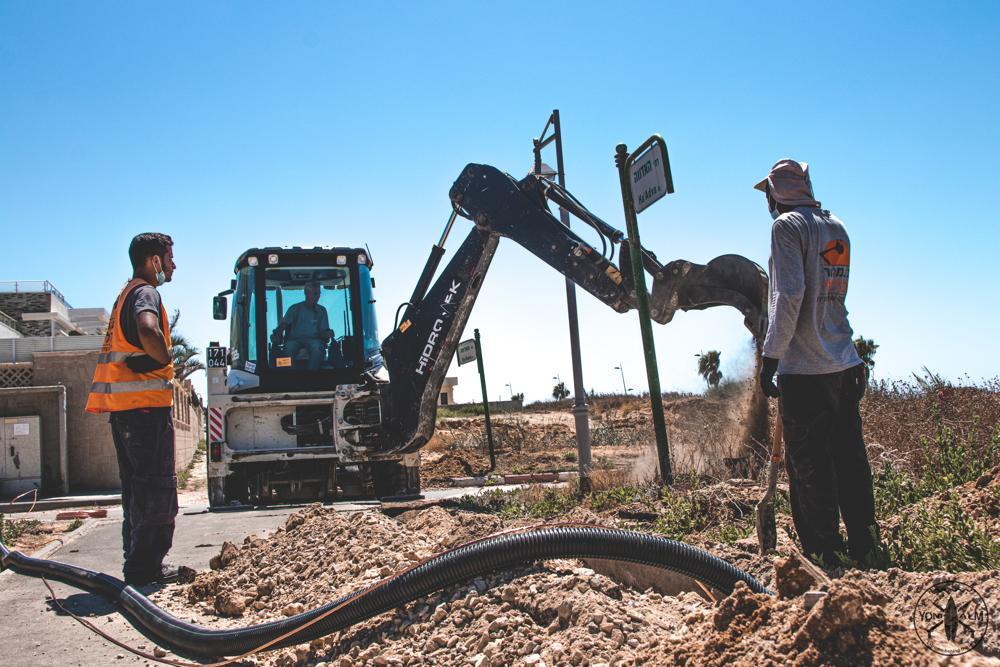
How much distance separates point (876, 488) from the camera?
5.24 metres

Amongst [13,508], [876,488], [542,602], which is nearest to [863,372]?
[876,488]

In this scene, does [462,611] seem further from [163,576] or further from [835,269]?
[163,576]

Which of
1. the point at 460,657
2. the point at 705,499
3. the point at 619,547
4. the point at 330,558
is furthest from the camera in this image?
the point at 705,499

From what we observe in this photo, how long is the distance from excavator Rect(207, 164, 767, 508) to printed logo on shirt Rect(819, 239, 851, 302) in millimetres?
4035

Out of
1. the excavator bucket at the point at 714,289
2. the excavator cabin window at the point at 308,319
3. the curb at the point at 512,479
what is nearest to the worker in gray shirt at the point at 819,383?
the excavator bucket at the point at 714,289

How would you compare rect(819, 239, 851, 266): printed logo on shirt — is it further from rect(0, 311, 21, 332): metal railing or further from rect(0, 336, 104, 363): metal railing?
rect(0, 311, 21, 332): metal railing

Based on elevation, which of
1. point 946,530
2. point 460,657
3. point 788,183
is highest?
point 788,183

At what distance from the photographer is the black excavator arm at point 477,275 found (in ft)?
27.2

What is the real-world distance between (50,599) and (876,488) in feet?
17.1

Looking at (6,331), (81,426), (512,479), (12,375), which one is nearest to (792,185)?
(512,479)

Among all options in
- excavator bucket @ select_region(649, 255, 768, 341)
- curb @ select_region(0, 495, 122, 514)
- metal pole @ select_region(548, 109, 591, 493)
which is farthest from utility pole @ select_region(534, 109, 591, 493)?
curb @ select_region(0, 495, 122, 514)

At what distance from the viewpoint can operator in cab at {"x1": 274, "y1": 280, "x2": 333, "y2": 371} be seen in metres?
10.6

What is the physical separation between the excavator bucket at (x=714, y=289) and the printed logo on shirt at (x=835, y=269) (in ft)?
7.36

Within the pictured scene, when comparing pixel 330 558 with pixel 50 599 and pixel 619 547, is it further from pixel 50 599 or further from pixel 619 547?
pixel 619 547
